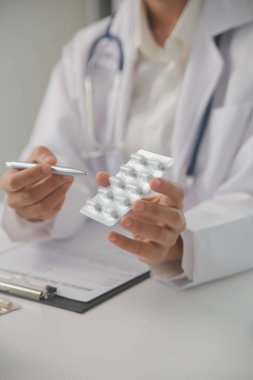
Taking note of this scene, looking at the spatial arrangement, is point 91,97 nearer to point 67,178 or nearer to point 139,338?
point 67,178

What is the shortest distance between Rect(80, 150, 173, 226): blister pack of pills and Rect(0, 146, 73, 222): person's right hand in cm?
12

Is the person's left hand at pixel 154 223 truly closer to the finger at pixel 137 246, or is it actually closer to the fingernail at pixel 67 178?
the finger at pixel 137 246

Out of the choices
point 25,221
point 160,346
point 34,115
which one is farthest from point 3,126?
point 160,346

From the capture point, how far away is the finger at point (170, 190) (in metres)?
0.55

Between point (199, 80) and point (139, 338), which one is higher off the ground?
point (199, 80)

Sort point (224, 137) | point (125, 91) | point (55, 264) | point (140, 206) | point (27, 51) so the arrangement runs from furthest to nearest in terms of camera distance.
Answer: point (27, 51), point (125, 91), point (224, 137), point (55, 264), point (140, 206)

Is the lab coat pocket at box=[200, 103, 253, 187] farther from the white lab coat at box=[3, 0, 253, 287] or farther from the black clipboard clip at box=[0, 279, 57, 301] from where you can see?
the black clipboard clip at box=[0, 279, 57, 301]

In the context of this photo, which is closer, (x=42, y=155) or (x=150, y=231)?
(x=150, y=231)

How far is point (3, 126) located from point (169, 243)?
93 centimetres

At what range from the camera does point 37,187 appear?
2.42 feet

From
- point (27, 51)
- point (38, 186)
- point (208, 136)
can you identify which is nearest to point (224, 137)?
point (208, 136)

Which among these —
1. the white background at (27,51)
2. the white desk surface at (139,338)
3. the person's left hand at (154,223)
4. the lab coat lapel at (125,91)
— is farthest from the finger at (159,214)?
the white background at (27,51)

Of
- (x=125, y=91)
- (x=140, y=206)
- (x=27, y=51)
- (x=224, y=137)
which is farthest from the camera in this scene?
(x=27, y=51)

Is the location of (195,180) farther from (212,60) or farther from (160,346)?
(160,346)
